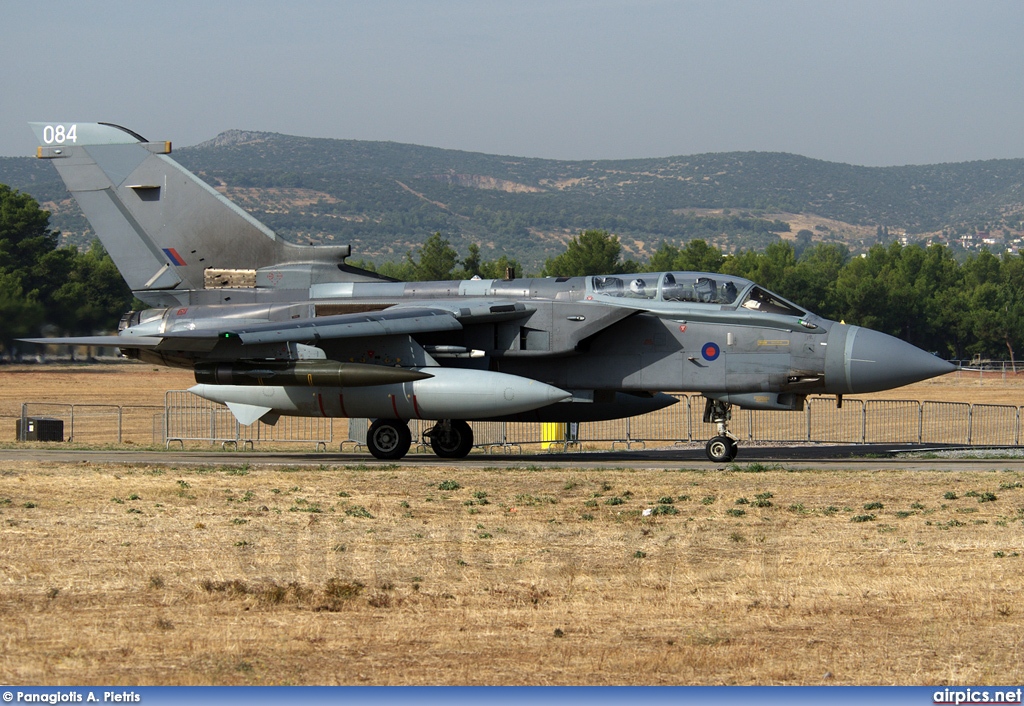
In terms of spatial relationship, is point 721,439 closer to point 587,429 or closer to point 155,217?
point 155,217

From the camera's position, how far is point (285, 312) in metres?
23.2

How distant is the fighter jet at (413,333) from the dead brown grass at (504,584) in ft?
14.0

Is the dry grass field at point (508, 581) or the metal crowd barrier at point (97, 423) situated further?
the metal crowd barrier at point (97, 423)

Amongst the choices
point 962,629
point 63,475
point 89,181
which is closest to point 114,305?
point 89,181

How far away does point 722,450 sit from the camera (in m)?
21.8

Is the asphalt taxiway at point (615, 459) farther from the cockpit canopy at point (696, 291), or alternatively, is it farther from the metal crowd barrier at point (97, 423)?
the metal crowd barrier at point (97, 423)

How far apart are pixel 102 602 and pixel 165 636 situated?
1338 mm

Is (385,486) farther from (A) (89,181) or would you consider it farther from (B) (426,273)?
(B) (426,273)

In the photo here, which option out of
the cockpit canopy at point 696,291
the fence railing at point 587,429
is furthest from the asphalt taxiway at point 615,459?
the fence railing at point 587,429

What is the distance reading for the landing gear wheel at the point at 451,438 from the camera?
23766mm

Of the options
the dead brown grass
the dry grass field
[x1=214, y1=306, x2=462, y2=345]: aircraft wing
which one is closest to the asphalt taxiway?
[x1=214, y1=306, x2=462, y2=345]: aircraft wing

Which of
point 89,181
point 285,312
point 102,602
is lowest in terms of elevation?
point 102,602

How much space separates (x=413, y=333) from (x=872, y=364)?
8064 mm

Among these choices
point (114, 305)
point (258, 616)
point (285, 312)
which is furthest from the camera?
point (114, 305)
